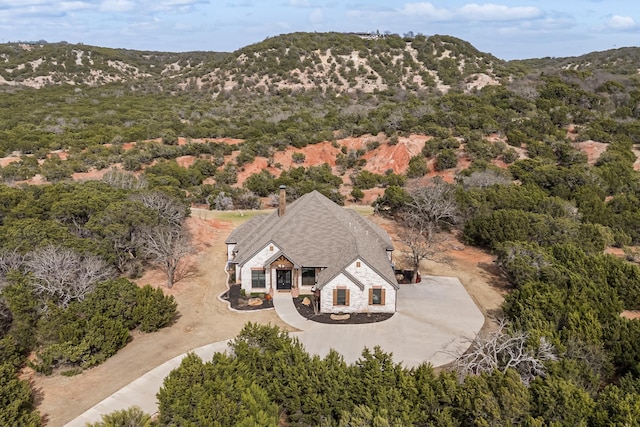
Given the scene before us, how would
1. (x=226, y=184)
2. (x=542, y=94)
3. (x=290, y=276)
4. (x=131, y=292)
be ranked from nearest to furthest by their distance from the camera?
(x=131, y=292), (x=290, y=276), (x=226, y=184), (x=542, y=94)

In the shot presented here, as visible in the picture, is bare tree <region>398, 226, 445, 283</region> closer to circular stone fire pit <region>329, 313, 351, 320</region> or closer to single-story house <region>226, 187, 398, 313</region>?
single-story house <region>226, 187, 398, 313</region>

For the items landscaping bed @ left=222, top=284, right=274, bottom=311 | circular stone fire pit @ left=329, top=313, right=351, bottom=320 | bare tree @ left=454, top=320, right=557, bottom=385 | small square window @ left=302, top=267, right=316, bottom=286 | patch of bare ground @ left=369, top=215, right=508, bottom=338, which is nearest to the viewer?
bare tree @ left=454, top=320, right=557, bottom=385

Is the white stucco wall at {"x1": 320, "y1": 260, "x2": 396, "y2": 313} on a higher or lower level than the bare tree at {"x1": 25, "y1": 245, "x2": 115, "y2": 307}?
lower

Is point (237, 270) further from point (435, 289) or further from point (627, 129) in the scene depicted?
point (627, 129)

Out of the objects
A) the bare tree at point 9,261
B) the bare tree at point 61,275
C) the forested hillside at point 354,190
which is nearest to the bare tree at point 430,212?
the forested hillside at point 354,190

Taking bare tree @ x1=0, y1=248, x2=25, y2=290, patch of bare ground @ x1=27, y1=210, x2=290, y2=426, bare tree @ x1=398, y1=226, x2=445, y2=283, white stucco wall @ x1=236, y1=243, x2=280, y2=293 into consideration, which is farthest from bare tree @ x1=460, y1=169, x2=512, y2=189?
bare tree @ x1=0, y1=248, x2=25, y2=290

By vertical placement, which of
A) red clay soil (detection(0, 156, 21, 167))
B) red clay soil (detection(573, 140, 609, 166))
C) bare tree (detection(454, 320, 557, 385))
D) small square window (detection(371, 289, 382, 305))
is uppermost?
red clay soil (detection(573, 140, 609, 166))

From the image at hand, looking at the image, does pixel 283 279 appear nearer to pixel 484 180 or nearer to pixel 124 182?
pixel 124 182

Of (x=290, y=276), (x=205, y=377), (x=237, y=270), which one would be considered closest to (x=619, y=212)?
(x=290, y=276)
